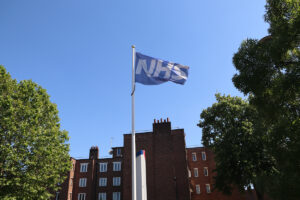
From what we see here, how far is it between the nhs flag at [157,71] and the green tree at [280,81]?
5320 millimetres

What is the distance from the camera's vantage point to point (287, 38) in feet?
39.6

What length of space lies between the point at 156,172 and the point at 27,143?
23784 millimetres

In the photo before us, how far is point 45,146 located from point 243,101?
2663cm

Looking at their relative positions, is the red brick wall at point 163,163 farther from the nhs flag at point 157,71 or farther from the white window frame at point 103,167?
the nhs flag at point 157,71

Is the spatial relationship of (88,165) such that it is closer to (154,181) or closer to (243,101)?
(154,181)

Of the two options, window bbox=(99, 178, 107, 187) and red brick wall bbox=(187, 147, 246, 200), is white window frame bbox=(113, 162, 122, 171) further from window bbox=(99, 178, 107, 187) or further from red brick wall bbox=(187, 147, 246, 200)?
red brick wall bbox=(187, 147, 246, 200)

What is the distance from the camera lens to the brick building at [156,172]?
37.3 meters

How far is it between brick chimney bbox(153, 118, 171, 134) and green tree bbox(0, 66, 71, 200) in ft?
66.3

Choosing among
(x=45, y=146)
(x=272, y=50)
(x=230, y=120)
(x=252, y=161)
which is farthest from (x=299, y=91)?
(x=45, y=146)

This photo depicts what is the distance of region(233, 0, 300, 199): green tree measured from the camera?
12.4 m

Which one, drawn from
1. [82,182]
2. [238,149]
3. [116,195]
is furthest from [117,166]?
[238,149]

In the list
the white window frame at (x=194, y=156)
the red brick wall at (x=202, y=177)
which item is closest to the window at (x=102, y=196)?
the red brick wall at (x=202, y=177)

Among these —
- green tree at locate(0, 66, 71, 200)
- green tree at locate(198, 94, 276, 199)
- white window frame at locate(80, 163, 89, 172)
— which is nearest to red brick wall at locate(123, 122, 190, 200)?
green tree at locate(198, 94, 276, 199)

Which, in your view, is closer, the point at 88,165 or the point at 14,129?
the point at 14,129
